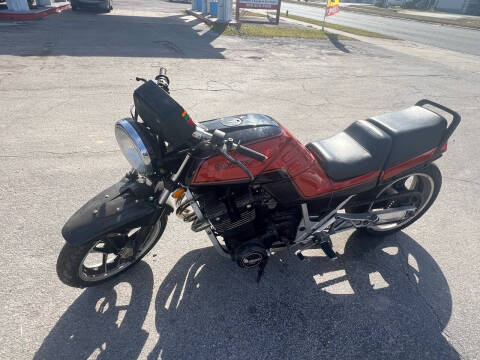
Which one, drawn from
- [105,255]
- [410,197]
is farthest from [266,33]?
[105,255]

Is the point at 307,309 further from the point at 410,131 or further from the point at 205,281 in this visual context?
the point at 410,131

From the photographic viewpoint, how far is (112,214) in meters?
2.15

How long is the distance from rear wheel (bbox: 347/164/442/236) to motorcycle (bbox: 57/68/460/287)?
2cm

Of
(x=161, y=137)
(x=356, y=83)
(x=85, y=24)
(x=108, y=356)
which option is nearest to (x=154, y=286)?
(x=108, y=356)

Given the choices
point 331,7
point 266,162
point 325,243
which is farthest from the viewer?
point 331,7

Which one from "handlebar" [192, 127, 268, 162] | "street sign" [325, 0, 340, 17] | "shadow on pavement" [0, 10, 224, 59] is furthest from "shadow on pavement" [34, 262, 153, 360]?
"street sign" [325, 0, 340, 17]

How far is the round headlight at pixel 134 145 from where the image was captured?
73.1 inches

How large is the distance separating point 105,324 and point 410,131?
315cm

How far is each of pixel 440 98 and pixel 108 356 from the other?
9649 millimetres

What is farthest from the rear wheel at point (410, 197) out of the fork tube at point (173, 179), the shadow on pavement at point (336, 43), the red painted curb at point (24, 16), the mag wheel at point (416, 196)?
the red painted curb at point (24, 16)

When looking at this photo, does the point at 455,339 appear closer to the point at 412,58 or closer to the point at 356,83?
the point at 356,83

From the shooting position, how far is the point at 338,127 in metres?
5.93

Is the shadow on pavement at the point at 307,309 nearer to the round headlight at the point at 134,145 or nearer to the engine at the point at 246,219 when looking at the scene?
the engine at the point at 246,219

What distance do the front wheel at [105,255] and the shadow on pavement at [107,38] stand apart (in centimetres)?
887
